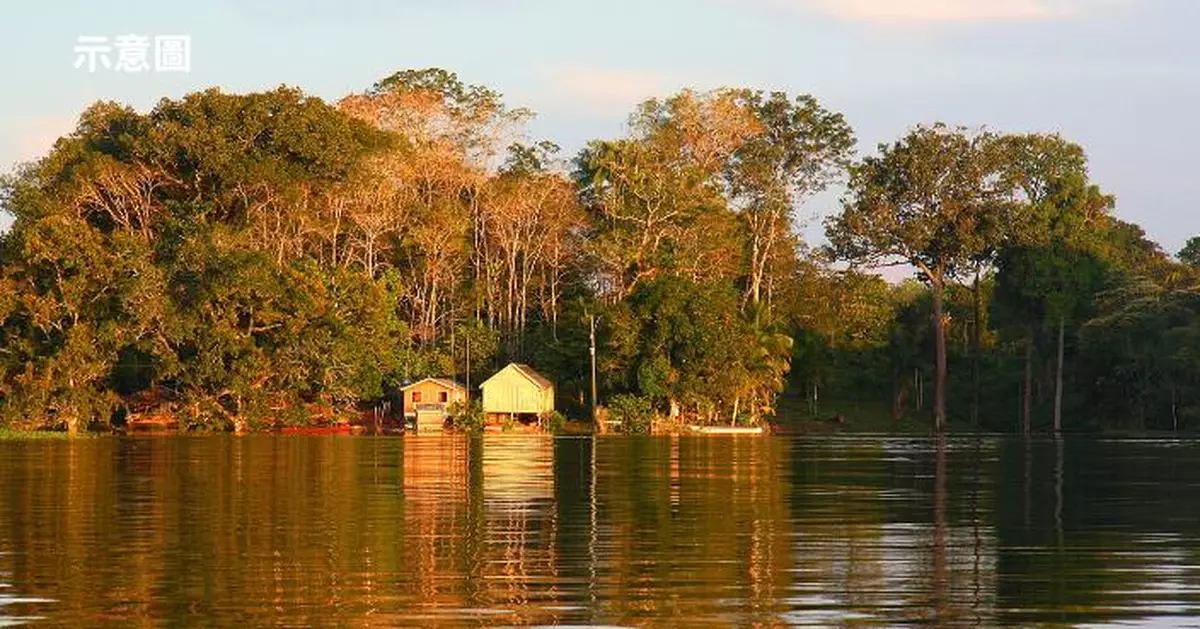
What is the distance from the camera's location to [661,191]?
285 ft

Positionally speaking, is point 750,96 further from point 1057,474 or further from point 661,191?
point 1057,474

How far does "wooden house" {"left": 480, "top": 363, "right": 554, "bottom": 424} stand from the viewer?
80.0 meters

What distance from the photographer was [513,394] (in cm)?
8019

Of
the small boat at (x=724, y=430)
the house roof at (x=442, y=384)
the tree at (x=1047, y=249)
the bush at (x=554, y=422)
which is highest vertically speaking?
the tree at (x=1047, y=249)

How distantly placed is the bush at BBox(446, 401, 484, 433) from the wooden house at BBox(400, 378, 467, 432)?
0.23 m

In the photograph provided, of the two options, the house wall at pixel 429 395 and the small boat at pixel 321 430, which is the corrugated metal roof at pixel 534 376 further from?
the small boat at pixel 321 430

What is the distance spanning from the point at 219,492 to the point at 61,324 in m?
45.1

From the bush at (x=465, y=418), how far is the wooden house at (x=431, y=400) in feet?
0.77

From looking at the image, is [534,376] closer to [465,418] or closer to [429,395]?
[465,418]

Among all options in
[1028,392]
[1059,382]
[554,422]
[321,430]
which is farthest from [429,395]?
[1059,382]

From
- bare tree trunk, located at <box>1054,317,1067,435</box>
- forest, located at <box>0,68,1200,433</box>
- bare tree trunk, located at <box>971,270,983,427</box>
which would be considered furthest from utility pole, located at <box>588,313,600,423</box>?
bare tree trunk, located at <box>1054,317,1067,435</box>

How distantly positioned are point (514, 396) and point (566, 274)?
13.0m

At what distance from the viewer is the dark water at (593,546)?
15508mm

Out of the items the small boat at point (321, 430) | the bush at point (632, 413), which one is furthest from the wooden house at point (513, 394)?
the small boat at point (321, 430)
